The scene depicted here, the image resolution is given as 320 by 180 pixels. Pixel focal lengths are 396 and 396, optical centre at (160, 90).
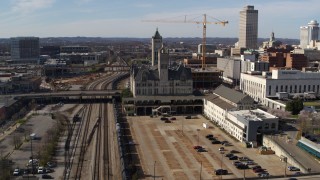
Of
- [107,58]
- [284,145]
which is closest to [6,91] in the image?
[284,145]

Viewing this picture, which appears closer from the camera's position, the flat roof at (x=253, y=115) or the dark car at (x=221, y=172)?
the dark car at (x=221, y=172)

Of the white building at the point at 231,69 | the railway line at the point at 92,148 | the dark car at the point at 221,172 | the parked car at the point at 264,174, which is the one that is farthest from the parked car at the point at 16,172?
the white building at the point at 231,69

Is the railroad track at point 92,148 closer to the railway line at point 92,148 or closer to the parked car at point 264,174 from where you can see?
the railway line at point 92,148

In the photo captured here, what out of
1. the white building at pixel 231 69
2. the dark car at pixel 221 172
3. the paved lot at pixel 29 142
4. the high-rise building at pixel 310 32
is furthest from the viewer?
the high-rise building at pixel 310 32

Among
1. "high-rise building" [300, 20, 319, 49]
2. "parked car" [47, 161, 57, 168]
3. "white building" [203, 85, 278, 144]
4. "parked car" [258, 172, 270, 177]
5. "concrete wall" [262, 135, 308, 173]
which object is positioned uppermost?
"high-rise building" [300, 20, 319, 49]

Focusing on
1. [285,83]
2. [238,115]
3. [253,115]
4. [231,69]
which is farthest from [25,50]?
[253,115]

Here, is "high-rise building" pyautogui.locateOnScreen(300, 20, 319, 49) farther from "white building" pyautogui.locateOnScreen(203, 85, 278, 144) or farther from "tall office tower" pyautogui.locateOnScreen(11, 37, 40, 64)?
"white building" pyautogui.locateOnScreen(203, 85, 278, 144)

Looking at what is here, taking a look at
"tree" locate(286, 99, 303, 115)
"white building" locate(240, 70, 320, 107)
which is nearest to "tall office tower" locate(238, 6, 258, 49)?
"white building" locate(240, 70, 320, 107)
